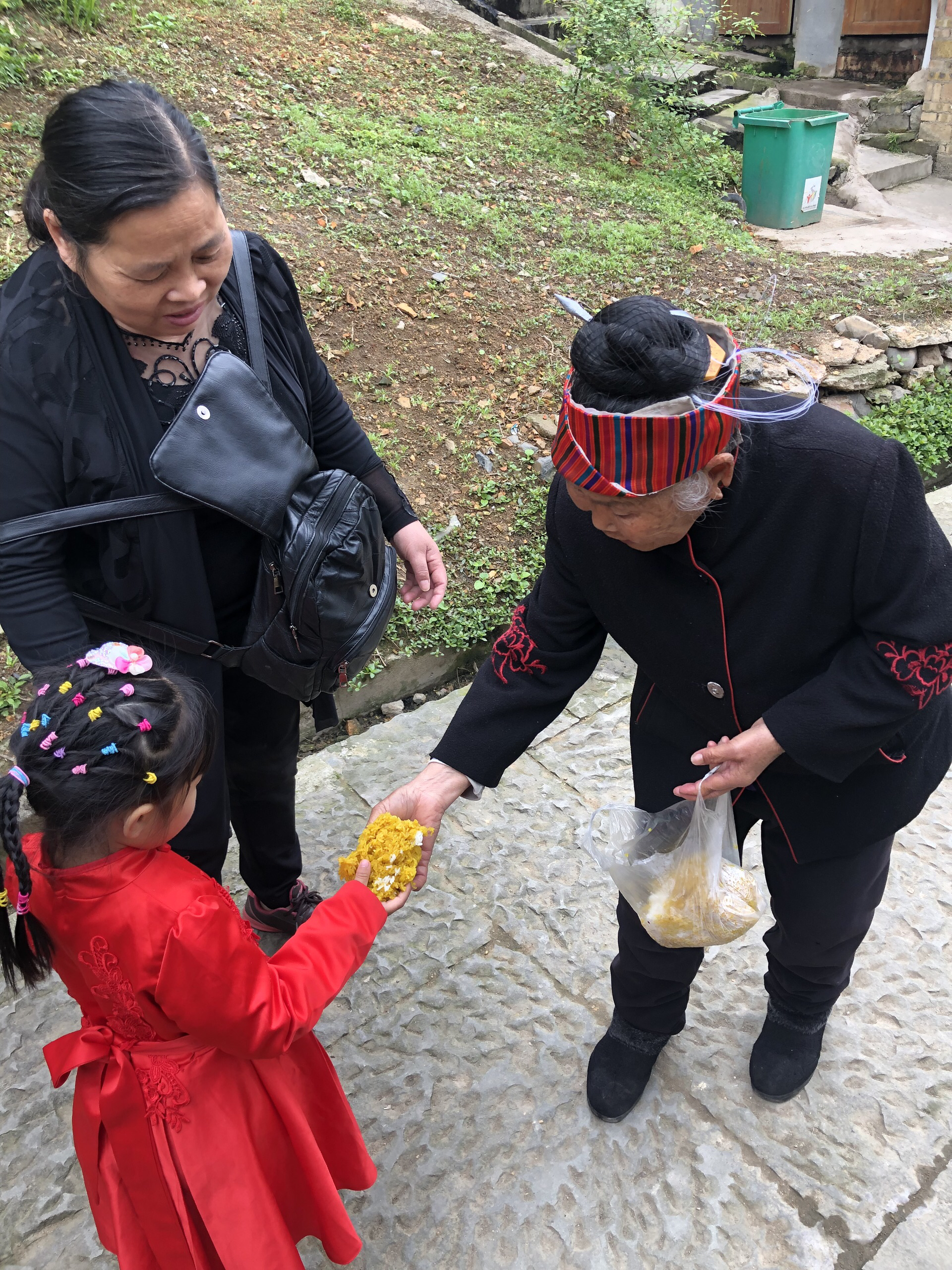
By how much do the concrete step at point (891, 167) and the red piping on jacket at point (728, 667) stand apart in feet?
30.7

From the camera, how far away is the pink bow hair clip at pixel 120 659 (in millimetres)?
1456

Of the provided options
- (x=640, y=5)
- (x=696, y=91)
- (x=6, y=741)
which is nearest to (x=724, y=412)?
(x=6, y=741)

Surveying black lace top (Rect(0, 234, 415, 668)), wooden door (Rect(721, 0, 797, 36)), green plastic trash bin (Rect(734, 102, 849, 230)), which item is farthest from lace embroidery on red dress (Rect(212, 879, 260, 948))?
wooden door (Rect(721, 0, 797, 36))

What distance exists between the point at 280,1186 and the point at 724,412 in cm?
145

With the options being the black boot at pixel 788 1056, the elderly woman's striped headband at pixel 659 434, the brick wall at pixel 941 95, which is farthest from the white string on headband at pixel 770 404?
the brick wall at pixel 941 95

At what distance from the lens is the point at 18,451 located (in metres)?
1.64

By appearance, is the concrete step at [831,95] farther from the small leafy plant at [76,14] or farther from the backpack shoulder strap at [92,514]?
the backpack shoulder strap at [92,514]

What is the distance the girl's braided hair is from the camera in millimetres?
1366

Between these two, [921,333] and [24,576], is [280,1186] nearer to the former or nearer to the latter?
[24,576]

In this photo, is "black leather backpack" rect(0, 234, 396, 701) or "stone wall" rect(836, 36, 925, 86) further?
"stone wall" rect(836, 36, 925, 86)

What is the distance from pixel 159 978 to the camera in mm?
1390

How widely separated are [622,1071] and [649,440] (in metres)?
1.55

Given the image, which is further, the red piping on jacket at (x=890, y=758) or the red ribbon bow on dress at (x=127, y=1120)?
the red piping on jacket at (x=890, y=758)

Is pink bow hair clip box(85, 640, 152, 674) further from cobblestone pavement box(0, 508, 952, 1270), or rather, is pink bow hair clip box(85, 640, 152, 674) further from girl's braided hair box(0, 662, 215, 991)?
cobblestone pavement box(0, 508, 952, 1270)
